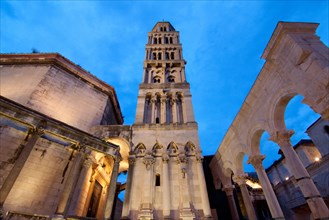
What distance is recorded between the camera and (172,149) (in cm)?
1370

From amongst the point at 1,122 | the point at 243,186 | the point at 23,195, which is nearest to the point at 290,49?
the point at 243,186

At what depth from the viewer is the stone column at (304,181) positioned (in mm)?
6387

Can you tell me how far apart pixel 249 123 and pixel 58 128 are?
434 inches

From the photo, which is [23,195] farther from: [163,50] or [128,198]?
[163,50]

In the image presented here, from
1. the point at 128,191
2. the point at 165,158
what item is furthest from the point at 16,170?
the point at 165,158

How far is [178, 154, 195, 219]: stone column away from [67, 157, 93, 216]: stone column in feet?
20.4

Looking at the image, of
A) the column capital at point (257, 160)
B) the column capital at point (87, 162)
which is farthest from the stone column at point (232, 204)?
the column capital at point (87, 162)

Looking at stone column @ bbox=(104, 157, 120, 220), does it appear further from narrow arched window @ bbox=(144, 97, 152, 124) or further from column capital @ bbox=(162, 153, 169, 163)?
narrow arched window @ bbox=(144, 97, 152, 124)

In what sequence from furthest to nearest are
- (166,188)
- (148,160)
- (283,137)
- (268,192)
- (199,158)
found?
(199,158) < (148,160) < (166,188) < (268,192) < (283,137)

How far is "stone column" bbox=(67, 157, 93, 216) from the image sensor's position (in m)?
10.1

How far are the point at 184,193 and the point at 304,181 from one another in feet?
22.1

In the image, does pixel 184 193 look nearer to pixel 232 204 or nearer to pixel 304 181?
pixel 232 204

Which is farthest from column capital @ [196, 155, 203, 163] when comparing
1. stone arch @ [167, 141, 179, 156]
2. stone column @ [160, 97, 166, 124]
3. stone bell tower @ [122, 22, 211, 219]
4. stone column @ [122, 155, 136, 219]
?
stone column @ [122, 155, 136, 219]

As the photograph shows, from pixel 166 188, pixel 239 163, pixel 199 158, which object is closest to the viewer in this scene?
pixel 166 188
